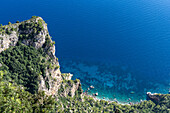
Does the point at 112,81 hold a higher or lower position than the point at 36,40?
higher

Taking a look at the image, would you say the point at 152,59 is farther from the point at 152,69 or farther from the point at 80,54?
the point at 80,54

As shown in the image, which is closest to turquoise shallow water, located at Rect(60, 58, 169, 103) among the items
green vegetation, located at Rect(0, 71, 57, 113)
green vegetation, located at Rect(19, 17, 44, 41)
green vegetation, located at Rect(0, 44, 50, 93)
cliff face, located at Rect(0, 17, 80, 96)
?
cliff face, located at Rect(0, 17, 80, 96)

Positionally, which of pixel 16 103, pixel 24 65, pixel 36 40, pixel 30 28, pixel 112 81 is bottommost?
pixel 16 103

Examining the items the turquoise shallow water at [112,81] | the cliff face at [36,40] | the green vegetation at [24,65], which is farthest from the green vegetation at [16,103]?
the turquoise shallow water at [112,81]

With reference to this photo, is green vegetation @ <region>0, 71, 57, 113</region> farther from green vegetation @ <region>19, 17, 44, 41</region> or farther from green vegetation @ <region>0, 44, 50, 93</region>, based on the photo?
green vegetation @ <region>19, 17, 44, 41</region>

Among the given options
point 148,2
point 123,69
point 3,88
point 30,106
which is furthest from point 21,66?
point 148,2

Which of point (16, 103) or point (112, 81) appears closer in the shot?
point (16, 103)

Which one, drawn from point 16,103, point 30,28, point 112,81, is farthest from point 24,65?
point 112,81

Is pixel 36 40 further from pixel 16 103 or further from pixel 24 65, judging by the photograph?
pixel 16 103
